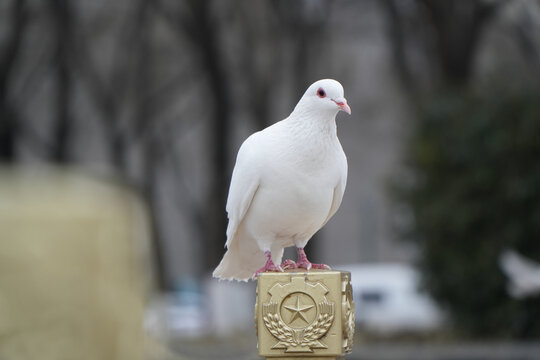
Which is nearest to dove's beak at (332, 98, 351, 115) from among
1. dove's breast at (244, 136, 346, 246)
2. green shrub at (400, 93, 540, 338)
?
dove's breast at (244, 136, 346, 246)

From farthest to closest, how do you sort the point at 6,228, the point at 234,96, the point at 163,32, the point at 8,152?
1. the point at 163,32
2. the point at 234,96
3. the point at 8,152
4. the point at 6,228

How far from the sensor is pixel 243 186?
12.5 feet

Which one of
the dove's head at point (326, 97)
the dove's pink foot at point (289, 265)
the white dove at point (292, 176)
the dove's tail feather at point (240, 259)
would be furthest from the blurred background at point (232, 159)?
the dove's head at point (326, 97)

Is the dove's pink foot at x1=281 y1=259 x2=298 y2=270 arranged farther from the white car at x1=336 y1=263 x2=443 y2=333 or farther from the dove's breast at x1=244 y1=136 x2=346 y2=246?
the white car at x1=336 y1=263 x2=443 y2=333

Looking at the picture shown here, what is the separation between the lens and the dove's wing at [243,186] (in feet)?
12.5

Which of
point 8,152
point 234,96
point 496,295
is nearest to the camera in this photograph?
point 496,295

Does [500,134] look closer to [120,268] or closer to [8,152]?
[8,152]

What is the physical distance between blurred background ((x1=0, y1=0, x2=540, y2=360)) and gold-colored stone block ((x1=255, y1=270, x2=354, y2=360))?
1393 millimetres

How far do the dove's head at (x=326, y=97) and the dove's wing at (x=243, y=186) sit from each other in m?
0.31

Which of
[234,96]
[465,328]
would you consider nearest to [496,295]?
[465,328]

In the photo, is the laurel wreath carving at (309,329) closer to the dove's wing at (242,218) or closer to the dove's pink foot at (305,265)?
the dove's pink foot at (305,265)

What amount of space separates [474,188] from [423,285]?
1.88 metres

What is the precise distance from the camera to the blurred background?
88 centimetres

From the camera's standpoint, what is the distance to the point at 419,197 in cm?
1450
